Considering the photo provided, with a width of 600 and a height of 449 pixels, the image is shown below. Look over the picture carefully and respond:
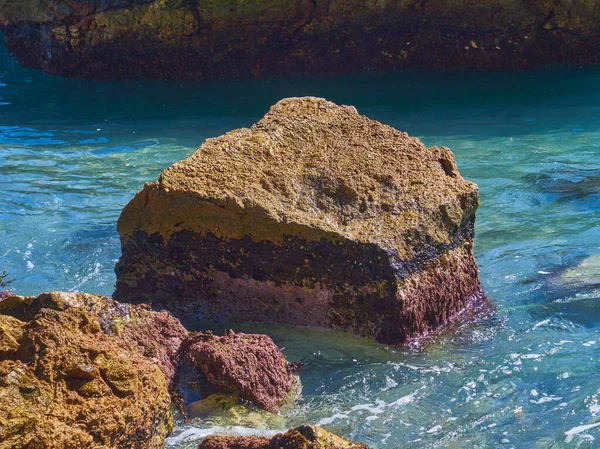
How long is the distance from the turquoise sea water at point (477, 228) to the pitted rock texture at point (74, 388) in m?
0.63

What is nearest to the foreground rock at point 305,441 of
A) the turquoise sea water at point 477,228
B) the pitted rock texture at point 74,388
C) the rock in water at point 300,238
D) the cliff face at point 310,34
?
the pitted rock texture at point 74,388

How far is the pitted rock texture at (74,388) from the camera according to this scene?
293 centimetres

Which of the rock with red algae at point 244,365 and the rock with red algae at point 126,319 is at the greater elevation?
the rock with red algae at point 126,319

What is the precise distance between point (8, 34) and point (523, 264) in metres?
11.6

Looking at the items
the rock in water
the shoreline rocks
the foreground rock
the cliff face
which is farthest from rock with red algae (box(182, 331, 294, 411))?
the cliff face

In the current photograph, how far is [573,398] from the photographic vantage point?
427 cm

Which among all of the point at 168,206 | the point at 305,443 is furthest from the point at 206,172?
the point at 305,443

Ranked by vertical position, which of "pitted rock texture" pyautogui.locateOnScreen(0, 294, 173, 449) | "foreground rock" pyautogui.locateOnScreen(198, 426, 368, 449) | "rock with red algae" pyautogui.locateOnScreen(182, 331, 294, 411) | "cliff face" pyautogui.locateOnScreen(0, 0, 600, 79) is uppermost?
"cliff face" pyautogui.locateOnScreen(0, 0, 600, 79)

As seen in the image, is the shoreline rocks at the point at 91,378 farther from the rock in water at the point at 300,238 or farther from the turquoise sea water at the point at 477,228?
the rock in water at the point at 300,238

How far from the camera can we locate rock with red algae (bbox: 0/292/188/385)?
3.74 m

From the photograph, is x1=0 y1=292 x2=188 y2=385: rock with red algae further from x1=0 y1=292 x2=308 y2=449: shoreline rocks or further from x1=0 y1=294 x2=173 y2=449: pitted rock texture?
x1=0 y1=294 x2=173 y2=449: pitted rock texture

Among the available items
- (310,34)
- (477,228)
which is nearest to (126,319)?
(477,228)

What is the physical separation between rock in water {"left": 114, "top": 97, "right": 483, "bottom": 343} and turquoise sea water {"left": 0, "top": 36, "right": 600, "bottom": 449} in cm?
21

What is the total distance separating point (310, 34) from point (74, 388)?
10.2 meters
